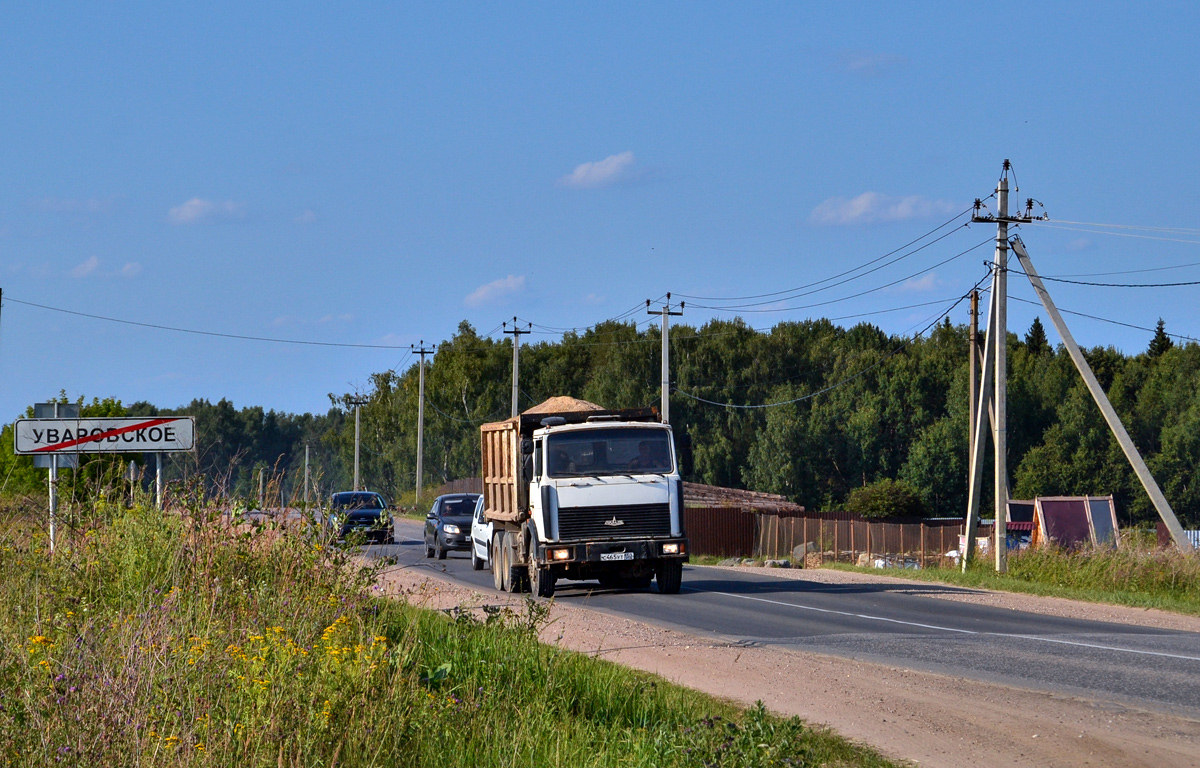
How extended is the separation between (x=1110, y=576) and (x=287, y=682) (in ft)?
67.4

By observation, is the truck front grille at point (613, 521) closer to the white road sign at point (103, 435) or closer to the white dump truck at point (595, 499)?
the white dump truck at point (595, 499)

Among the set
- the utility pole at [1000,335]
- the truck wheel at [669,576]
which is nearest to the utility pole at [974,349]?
the utility pole at [1000,335]

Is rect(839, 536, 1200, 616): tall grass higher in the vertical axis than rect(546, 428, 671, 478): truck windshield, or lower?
lower

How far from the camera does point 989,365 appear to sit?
2923cm

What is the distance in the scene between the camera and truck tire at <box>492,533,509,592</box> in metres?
21.8

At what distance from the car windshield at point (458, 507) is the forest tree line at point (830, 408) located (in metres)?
40.6

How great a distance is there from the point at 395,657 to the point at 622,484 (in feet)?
40.0

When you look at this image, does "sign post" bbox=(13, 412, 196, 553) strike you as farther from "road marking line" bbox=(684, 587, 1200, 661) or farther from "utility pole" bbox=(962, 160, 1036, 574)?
"utility pole" bbox=(962, 160, 1036, 574)

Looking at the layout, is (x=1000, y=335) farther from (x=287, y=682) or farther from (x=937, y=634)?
A: (x=287, y=682)

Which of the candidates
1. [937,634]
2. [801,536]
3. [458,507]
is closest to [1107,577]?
[937,634]

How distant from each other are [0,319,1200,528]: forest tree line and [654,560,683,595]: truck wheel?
48.9m

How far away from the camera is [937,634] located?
15250mm

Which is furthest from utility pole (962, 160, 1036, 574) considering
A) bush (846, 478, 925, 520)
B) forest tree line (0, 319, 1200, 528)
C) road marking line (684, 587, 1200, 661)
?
forest tree line (0, 319, 1200, 528)

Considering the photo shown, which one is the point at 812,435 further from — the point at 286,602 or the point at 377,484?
the point at 286,602
